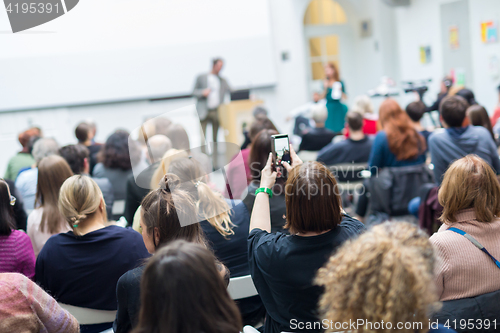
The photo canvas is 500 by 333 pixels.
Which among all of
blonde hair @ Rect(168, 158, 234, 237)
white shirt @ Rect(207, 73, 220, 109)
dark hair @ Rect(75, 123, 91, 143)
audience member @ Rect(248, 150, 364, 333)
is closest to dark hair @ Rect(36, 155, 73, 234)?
blonde hair @ Rect(168, 158, 234, 237)

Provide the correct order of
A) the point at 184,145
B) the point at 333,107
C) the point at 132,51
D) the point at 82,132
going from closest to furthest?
the point at 184,145 < the point at 82,132 < the point at 333,107 < the point at 132,51

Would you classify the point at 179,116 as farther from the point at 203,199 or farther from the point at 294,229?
the point at 294,229

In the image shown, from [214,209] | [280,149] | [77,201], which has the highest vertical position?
[280,149]

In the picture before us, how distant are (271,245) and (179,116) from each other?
92 cm

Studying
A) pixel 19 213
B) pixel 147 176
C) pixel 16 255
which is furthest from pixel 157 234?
pixel 19 213

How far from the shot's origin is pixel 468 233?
1.61 m

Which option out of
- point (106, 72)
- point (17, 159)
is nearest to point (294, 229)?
point (17, 159)

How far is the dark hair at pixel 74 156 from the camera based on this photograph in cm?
306

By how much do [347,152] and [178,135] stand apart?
6.91 feet

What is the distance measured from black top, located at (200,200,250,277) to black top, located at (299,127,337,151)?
2.50m

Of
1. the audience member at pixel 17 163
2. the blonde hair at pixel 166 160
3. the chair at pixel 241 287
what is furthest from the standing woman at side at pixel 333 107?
the chair at pixel 241 287

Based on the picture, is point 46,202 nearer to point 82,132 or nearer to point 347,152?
point 82,132

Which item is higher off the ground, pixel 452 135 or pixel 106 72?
pixel 106 72

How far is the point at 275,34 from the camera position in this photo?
8297mm
